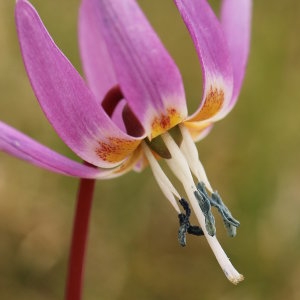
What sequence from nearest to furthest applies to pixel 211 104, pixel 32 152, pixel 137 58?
pixel 137 58, pixel 32 152, pixel 211 104

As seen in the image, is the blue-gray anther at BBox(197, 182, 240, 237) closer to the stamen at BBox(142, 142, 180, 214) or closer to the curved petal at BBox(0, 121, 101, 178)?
the stamen at BBox(142, 142, 180, 214)

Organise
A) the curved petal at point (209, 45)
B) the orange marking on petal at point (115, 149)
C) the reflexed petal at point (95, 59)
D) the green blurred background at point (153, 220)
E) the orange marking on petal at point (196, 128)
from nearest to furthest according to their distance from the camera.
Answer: the curved petal at point (209, 45) → the orange marking on petal at point (115, 149) → the orange marking on petal at point (196, 128) → the reflexed petal at point (95, 59) → the green blurred background at point (153, 220)

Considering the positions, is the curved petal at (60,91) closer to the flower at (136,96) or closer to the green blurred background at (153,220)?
the flower at (136,96)

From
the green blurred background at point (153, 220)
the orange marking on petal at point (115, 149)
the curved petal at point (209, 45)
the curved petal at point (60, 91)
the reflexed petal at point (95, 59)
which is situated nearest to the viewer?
the curved petal at point (60, 91)

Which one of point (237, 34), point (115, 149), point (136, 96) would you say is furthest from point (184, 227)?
point (237, 34)

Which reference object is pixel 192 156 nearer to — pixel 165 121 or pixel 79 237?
pixel 165 121

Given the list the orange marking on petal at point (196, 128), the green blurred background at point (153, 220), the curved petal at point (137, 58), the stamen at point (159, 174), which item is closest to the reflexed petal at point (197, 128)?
the orange marking on petal at point (196, 128)

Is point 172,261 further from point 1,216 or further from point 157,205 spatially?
point 1,216

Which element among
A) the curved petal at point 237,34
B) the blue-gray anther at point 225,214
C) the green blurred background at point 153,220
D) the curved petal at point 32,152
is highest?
the curved petal at point 32,152

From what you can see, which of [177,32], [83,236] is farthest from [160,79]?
[177,32]
